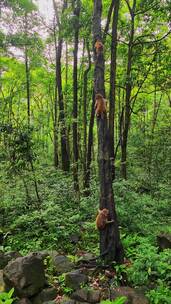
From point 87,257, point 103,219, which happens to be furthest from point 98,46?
point 87,257

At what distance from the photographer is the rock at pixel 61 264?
5321mm

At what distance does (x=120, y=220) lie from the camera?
7324 mm

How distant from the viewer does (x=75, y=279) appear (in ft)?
15.7

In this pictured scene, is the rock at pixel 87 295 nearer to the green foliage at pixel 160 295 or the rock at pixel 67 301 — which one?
the rock at pixel 67 301

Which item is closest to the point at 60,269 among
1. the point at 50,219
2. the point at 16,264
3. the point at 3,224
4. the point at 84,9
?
the point at 16,264

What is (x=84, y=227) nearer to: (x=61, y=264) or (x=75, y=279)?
(x=61, y=264)

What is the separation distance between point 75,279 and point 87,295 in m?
0.38

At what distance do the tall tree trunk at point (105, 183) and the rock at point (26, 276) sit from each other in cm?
115

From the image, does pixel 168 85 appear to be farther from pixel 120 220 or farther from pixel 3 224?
pixel 3 224

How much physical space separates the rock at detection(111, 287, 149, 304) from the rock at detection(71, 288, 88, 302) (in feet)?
1.31

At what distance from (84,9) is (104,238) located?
7510 millimetres

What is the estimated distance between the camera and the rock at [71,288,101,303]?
4406 millimetres

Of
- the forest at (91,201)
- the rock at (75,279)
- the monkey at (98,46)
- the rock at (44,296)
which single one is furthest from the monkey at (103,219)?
the monkey at (98,46)

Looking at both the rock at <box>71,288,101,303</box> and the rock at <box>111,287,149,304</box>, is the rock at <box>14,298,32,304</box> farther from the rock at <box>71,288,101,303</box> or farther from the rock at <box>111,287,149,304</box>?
the rock at <box>111,287,149,304</box>
